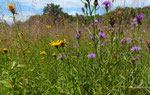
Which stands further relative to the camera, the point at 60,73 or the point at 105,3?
the point at 60,73

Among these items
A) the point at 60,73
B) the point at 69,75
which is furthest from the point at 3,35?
the point at 69,75

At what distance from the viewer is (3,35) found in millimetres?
3023

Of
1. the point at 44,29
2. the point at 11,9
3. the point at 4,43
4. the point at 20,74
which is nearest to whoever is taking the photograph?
the point at 11,9

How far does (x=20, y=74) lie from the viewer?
1427 millimetres

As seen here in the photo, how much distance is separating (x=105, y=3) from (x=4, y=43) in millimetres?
2262

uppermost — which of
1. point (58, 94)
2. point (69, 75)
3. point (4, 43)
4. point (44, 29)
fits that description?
point (44, 29)

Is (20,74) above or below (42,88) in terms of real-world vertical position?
above

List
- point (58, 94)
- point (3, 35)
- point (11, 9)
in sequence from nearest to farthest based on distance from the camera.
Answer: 1. point (58, 94)
2. point (11, 9)
3. point (3, 35)

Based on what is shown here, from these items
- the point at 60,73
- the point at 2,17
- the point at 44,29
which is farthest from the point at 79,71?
the point at 44,29

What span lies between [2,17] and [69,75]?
2.18m

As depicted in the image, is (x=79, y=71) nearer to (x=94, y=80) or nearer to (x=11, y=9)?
(x=94, y=80)

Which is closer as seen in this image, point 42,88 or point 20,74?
point 42,88

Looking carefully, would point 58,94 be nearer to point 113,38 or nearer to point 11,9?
point 113,38

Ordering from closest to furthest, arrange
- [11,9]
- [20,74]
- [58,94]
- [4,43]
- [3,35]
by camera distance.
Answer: [58,94], [11,9], [20,74], [4,43], [3,35]
